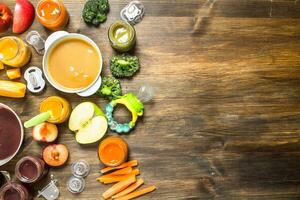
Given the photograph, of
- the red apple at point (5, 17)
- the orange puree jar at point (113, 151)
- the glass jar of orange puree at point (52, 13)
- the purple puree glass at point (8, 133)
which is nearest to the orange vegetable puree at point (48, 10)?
the glass jar of orange puree at point (52, 13)

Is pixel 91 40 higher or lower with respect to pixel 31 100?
higher

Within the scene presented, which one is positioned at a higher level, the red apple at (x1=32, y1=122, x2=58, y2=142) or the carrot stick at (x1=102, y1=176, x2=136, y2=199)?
the red apple at (x1=32, y1=122, x2=58, y2=142)

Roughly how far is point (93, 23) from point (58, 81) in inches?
8.7

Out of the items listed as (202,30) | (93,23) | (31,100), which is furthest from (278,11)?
(31,100)

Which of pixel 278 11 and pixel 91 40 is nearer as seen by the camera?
pixel 91 40

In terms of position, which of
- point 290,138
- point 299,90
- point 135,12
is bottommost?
point 290,138

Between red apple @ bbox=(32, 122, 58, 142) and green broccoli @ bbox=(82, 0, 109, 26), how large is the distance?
1.18 ft

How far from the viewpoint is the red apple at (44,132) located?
5.17 feet

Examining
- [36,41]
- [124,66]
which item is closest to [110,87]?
[124,66]

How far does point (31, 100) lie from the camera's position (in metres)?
1.62

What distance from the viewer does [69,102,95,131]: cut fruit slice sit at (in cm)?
157

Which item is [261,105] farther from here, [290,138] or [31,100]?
[31,100]

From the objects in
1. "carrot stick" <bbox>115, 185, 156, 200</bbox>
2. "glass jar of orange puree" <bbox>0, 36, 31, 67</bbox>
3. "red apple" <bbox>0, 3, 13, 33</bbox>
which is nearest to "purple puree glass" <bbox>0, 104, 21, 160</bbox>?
"glass jar of orange puree" <bbox>0, 36, 31, 67</bbox>

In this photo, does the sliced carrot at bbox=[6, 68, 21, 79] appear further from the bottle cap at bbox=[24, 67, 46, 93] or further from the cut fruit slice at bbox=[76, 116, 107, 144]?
the cut fruit slice at bbox=[76, 116, 107, 144]
